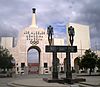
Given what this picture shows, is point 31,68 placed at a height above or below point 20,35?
below

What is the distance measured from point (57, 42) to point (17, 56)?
90.1 ft

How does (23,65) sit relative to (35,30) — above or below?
below

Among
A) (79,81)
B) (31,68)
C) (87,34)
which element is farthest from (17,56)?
(79,81)

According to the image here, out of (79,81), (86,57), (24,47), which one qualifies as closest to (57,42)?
(24,47)

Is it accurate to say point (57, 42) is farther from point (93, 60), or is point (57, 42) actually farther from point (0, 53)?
point (93, 60)

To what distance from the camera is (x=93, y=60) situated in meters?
64.0

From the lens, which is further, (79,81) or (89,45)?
(89,45)

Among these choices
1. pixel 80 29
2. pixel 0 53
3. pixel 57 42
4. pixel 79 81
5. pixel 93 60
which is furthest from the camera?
pixel 57 42

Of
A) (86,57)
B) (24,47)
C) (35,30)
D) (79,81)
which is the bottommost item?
(79,81)

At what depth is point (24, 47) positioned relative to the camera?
389ft

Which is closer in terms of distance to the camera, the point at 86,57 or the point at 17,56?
the point at 86,57

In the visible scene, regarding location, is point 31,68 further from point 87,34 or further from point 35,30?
point 87,34

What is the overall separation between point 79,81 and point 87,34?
324ft

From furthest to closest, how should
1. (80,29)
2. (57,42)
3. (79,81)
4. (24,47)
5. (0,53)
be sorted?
(57,42)
(80,29)
(24,47)
(0,53)
(79,81)
